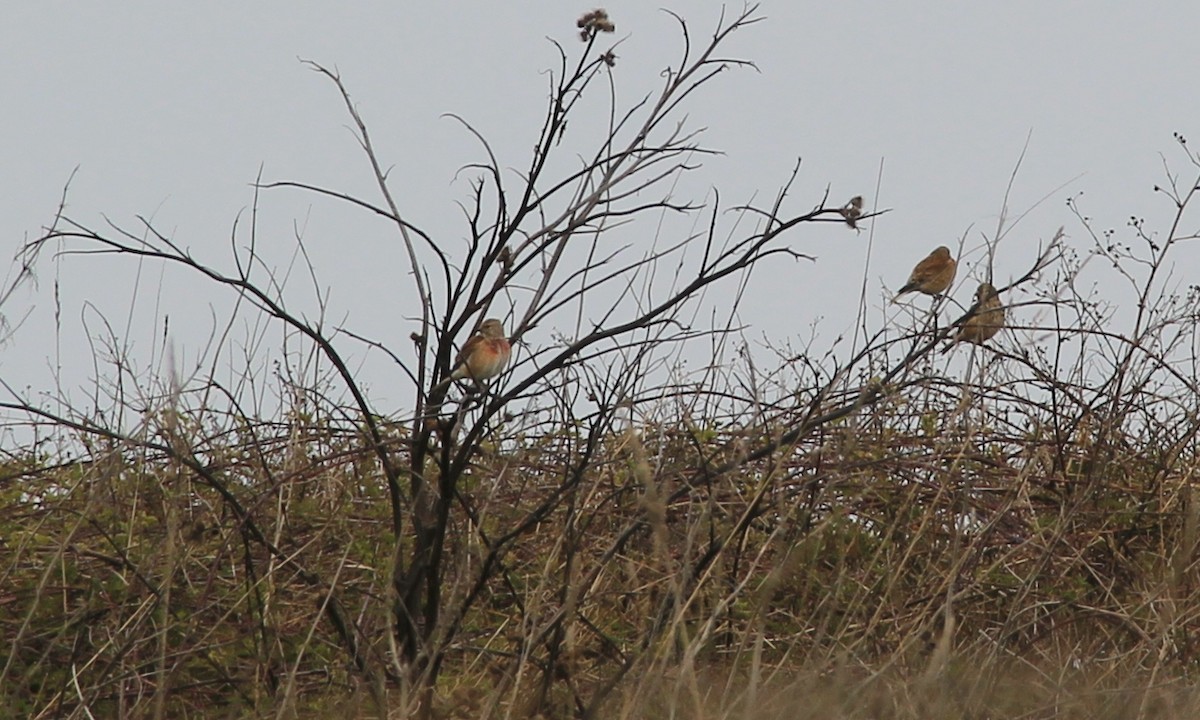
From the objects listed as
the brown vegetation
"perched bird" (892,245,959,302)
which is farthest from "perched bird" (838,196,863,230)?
"perched bird" (892,245,959,302)

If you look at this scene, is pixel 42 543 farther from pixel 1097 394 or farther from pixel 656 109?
pixel 1097 394

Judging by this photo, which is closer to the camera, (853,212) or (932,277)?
(853,212)

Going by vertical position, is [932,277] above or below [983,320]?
above

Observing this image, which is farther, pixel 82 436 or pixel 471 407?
pixel 82 436

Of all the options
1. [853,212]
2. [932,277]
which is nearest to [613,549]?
[853,212]

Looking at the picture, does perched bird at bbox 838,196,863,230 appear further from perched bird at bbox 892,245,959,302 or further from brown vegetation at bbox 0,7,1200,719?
perched bird at bbox 892,245,959,302

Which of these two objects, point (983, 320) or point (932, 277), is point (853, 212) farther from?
point (932, 277)

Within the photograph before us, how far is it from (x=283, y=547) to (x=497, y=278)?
1.73 m

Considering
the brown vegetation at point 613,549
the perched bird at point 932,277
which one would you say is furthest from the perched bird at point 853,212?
the perched bird at point 932,277

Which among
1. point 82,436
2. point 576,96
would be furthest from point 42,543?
point 576,96

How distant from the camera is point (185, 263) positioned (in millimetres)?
3178

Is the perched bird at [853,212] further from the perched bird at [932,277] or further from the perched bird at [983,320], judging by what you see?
the perched bird at [932,277]

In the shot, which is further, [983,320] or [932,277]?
[932,277]

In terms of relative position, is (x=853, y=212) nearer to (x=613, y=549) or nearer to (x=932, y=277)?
(x=613, y=549)
